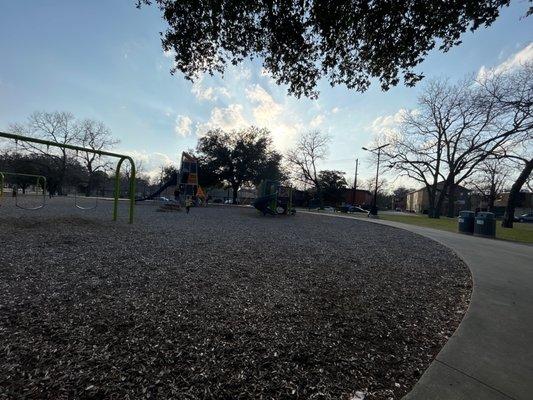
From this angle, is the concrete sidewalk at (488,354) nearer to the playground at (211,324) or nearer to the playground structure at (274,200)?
the playground at (211,324)

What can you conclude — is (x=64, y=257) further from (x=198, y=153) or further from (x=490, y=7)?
(x=198, y=153)

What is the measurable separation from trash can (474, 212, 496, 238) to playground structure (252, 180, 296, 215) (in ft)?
39.5

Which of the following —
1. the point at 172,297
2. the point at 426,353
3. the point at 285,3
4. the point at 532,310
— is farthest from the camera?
the point at 285,3

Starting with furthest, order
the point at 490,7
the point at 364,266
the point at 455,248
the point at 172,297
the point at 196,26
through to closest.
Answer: the point at 455,248 → the point at 364,266 → the point at 196,26 → the point at 490,7 → the point at 172,297

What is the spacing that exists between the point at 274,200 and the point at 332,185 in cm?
4171

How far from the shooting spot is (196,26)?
5.21 m

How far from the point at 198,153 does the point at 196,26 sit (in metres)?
38.5

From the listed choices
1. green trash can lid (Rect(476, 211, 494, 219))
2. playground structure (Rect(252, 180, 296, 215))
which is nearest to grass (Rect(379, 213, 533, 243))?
green trash can lid (Rect(476, 211, 494, 219))

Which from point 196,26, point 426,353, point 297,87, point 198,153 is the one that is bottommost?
point 426,353

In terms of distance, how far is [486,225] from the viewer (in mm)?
12695

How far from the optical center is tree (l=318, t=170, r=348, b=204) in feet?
198

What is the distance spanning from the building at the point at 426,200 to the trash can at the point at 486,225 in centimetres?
6460

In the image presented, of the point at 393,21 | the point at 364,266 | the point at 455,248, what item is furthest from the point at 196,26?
the point at 455,248

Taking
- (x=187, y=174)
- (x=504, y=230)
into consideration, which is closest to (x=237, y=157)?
(x=187, y=174)
